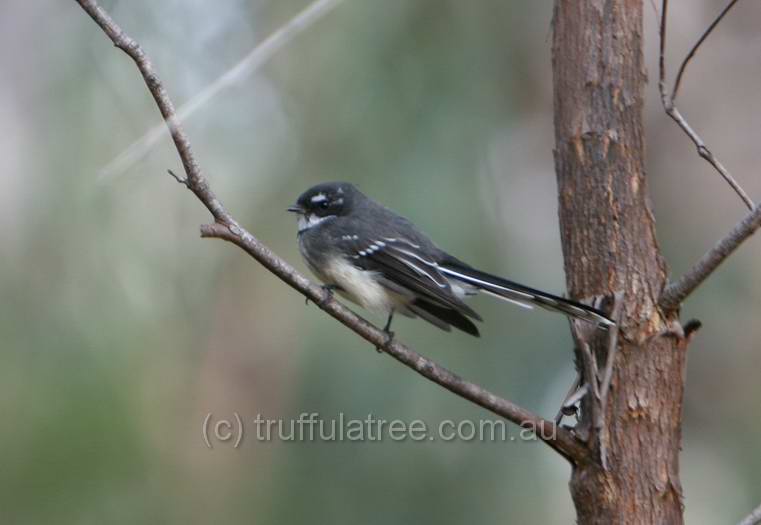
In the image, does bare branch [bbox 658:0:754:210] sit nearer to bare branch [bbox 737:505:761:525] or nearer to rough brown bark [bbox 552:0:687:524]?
rough brown bark [bbox 552:0:687:524]

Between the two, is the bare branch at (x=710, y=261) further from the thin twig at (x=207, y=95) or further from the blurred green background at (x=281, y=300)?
the blurred green background at (x=281, y=300)

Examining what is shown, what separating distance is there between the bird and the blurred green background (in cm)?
65

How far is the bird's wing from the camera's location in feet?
9.89

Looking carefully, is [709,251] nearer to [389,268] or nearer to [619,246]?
[619,246]

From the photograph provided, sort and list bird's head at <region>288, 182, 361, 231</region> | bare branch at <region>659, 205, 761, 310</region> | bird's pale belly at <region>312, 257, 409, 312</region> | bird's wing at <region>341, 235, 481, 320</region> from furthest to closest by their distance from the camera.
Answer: bird's head at <region>288, 182, 361, 231</region> < bird's pale belly at <region>312, 257, 409, 312</region> < bird's wing at <region>341, 235, 481, 320</region> < bare branch at <region>659, 205, 761, 310</region>

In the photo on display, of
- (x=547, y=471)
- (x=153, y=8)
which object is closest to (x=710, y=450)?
(x=547, y=471)

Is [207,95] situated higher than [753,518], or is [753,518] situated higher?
[207,95]

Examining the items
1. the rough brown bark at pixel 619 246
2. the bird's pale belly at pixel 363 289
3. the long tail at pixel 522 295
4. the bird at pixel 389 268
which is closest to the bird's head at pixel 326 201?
the bird at pixel 389 268

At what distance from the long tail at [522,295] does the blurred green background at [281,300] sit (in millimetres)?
1005

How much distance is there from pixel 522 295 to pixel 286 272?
31.7 inches

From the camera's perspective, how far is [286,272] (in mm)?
2223

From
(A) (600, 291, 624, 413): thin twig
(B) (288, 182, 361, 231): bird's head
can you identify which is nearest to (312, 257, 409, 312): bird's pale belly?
(B) (288, 182, 361, 231): bird's head

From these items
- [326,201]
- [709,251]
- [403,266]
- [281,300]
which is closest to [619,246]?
[709,251]

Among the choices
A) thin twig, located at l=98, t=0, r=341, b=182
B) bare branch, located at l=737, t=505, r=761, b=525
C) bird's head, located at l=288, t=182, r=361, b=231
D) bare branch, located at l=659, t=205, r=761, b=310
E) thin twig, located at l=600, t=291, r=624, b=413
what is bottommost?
bare branch, located at l=737, t=505, r=761, b=525
